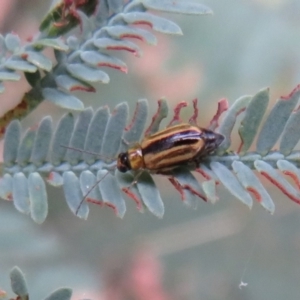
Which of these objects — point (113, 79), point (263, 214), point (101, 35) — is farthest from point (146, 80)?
point (101, 35)

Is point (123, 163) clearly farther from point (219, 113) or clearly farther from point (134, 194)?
point (219, 113)

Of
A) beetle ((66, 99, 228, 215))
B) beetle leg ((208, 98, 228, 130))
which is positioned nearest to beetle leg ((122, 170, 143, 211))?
beetle ((66, 99, 228, 215))

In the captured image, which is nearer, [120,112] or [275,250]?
[120,112]

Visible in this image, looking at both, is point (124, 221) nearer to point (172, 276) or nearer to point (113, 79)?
point (172, 276)

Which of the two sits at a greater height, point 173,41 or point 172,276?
point 173,41

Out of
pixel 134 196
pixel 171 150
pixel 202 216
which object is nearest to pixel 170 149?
pixel 171 150

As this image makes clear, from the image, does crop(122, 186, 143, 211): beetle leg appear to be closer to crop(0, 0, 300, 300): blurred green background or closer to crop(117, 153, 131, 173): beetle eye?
crop(117, 153, 131, 173): beetle eye
